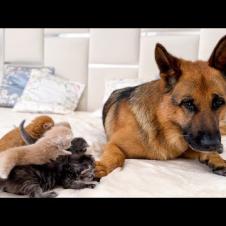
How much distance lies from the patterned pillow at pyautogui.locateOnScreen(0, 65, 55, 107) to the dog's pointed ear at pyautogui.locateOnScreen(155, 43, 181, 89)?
2.10 meters

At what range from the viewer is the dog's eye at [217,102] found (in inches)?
53.7

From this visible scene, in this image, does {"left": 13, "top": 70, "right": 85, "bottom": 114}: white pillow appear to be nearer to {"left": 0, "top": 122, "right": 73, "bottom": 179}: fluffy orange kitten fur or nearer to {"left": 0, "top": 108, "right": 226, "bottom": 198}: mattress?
{"left": 0, "top": 108, "right": 226, "bottom": 198}: mattress

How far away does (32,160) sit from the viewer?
1.07 m

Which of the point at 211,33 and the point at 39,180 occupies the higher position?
the point at 211,33

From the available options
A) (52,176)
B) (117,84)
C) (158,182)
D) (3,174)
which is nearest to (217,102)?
(158,182)

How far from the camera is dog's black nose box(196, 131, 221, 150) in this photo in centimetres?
127

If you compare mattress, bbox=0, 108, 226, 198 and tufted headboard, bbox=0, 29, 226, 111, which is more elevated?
tufted headboard, bbox=0, 29, 226, 111

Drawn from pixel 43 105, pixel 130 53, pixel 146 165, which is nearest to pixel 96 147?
pixel 146 165

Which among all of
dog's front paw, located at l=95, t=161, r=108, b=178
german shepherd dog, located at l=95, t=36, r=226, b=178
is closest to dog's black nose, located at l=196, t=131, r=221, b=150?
german shepherd dog, located at l=95, t=36, r=226, b=178

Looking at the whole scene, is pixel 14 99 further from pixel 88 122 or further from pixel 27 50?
pixel 88 122

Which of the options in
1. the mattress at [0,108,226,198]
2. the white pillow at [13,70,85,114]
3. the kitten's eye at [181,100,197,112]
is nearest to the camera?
the mattress at [0,108,226,198]

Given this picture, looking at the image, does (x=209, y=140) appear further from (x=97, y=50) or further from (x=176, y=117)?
(x=97, y=50)

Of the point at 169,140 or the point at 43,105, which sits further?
the point at 43,105

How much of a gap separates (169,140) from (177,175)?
0.86ft
